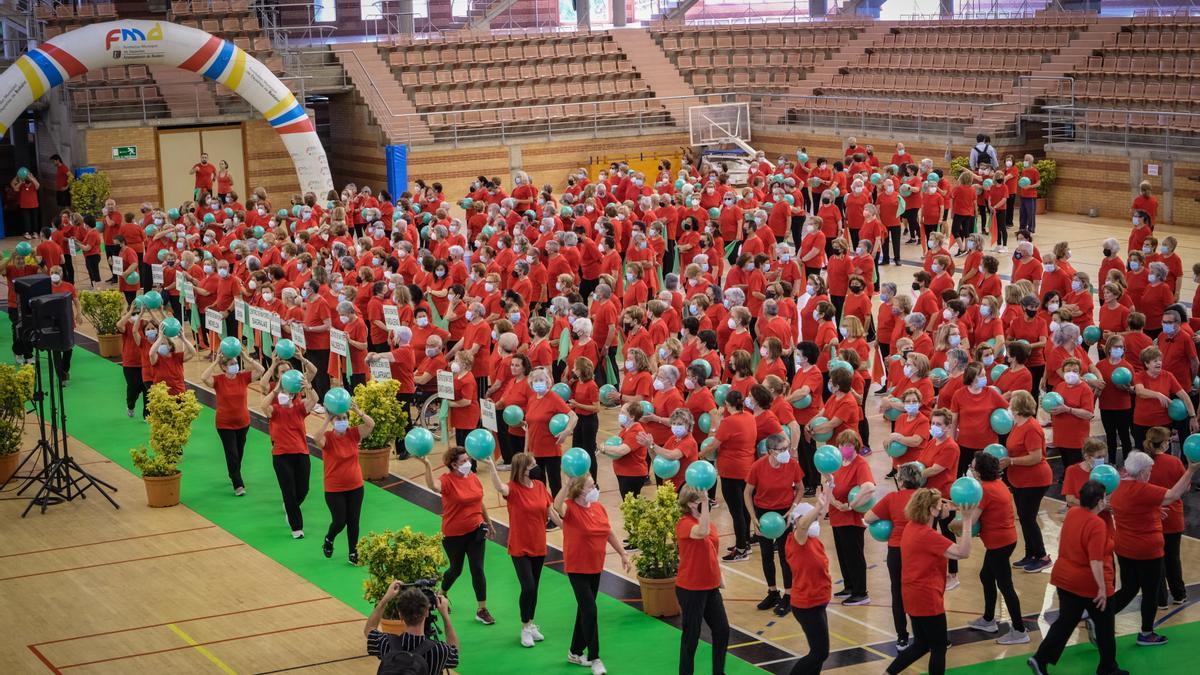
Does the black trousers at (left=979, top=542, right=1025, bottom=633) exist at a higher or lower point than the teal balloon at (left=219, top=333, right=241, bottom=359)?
lower

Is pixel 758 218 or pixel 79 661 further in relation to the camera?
pixel 758 218

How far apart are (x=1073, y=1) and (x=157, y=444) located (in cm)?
3234

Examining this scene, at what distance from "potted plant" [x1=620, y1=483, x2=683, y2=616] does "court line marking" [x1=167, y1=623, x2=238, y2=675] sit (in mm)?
3202

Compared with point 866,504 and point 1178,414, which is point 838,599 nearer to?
point 866,504

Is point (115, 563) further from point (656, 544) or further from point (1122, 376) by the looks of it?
point (1122, 376)

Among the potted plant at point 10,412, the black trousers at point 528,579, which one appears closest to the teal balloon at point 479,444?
the black trousers at point 528,579

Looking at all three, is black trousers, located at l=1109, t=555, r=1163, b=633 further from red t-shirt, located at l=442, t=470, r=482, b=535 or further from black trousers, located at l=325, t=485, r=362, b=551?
black trousers, located at l=325, t=485, r=362, b=551

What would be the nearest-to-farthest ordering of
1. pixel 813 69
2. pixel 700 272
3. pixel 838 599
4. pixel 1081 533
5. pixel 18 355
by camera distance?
pixel 1081 533 < pixel 838 599 < pixel 700 272 < pixel 18 355 < pixel 813 69

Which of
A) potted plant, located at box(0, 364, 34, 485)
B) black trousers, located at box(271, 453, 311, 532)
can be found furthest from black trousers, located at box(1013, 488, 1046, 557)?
potted plant, located at box(0, 364, 34, 485)

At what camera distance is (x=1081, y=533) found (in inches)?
372

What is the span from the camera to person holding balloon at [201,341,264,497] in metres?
14.0

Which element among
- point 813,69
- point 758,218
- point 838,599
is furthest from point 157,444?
point 813,69

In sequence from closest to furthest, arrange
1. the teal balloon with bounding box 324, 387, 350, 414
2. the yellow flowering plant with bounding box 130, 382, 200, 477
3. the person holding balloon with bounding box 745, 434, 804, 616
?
the person holding balloon with bounding box 745, 434, 804, 616 < the teal balloon with bounding box 324, 387, 350, 414 < the yellow flowering plant with bounding box 130, 382, 200, 477

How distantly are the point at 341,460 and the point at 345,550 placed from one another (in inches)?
55.6
